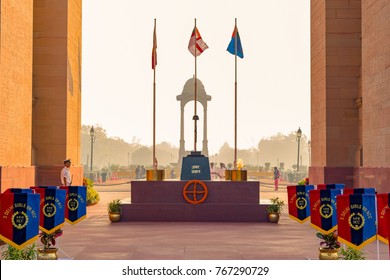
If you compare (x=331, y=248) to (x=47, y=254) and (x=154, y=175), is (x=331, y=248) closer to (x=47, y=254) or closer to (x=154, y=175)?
(x=47, y=254)

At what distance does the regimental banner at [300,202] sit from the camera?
1365 cm

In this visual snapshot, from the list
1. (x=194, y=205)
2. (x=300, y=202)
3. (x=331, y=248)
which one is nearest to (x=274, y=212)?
(x=194, y=205)

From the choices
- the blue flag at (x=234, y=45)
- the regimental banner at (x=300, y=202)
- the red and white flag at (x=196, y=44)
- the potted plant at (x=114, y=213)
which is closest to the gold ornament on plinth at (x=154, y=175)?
the potted plant at (x=114, y=213)

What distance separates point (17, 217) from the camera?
10219 mm

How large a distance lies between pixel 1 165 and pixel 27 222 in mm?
7989

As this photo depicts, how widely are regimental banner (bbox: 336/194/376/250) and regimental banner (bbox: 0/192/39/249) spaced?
508cm

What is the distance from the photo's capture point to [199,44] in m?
25.2

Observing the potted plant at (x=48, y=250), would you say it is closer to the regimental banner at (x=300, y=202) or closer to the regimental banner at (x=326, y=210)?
the regimental banner at (x=326, y=210)

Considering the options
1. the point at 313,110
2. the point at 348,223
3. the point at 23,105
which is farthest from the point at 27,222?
the point at 313,110

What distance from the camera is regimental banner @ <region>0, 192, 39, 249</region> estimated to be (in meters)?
10.2

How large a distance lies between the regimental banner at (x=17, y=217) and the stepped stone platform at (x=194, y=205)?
37.1 ft

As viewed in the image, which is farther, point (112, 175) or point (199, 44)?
point (112, 175)

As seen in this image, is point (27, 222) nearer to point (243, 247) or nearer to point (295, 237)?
point (243, 247)

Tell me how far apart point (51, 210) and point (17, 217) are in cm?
184
